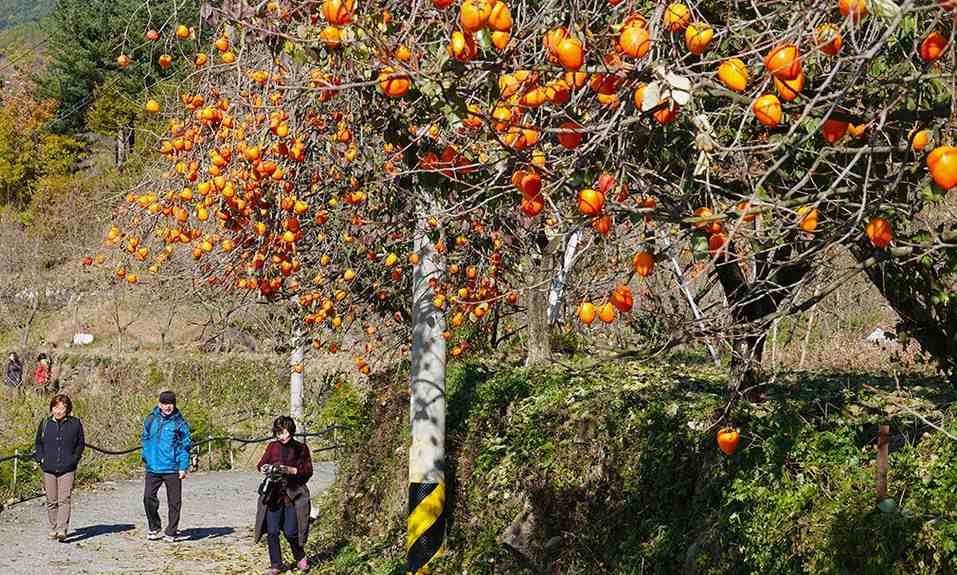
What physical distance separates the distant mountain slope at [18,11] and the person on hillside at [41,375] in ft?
282

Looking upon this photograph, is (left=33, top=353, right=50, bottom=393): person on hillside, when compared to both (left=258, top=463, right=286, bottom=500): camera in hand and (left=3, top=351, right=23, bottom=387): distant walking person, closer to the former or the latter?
(left=3, top=351, right=23, bottom=387): distant walking person

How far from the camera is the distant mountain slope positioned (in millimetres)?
109912

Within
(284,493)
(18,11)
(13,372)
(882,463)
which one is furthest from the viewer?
(18,11)

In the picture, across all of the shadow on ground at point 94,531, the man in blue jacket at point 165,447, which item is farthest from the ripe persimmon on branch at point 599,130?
the shadow on ground at point 94,531

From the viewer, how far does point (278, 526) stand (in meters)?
9.94

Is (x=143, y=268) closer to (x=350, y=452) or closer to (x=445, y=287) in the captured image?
(x=445, y=287)

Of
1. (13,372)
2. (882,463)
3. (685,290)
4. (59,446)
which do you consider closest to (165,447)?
(59,446)

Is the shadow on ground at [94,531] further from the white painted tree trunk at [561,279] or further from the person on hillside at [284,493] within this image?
the white painted tree trunk at [561,279]

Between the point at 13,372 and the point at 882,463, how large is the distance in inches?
1165

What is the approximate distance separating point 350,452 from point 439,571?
4.82 meters

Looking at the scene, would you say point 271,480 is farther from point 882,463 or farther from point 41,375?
point 41,375

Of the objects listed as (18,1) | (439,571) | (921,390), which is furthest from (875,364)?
(18,1)

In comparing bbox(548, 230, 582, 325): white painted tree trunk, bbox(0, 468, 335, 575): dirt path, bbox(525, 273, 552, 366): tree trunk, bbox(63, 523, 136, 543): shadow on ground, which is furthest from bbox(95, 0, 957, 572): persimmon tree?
bbox(63, 523, 136, 543): shadow on ground

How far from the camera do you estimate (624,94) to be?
311 centimetres
